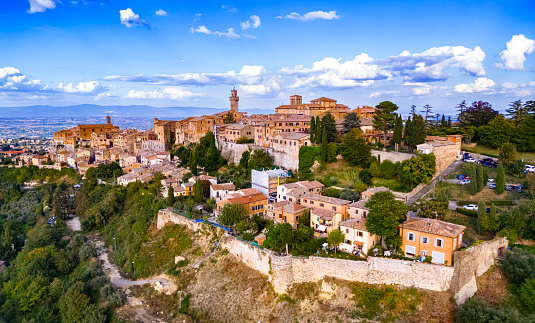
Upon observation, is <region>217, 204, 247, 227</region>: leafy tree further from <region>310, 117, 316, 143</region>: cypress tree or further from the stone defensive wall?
<region>310, 117, 316, 143</region>: cypress tree

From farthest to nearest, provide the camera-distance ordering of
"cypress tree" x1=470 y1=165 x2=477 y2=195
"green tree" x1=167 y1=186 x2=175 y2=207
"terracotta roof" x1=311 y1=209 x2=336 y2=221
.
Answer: "green tree" x1=167 y1=186 x2=175 y2=207, "cypress tree" x1=470 y1=165 x2=477 y2=195, "terracotta roof" x1=311 y1=209 x2=336 y2=221

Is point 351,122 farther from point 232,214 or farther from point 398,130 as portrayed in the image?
point 232,214

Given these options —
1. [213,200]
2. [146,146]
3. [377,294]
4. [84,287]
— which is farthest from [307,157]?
[146,146]

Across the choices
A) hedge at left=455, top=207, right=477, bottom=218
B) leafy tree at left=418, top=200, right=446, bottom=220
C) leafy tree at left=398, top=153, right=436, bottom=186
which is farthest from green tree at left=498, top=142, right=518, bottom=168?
leafy tree at left=418, top=200, right=446, bottom=220

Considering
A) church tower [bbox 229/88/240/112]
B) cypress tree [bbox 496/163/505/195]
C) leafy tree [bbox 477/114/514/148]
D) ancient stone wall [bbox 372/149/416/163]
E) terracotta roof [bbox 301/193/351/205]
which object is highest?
church tower [bbox 229/88/240/112]

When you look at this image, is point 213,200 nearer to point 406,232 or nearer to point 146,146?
point 406,232

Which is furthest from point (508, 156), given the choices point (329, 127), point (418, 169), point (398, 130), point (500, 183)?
point (329, 127)

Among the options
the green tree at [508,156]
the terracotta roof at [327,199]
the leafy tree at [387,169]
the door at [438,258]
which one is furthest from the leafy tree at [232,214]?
the green tree at [508,156]
